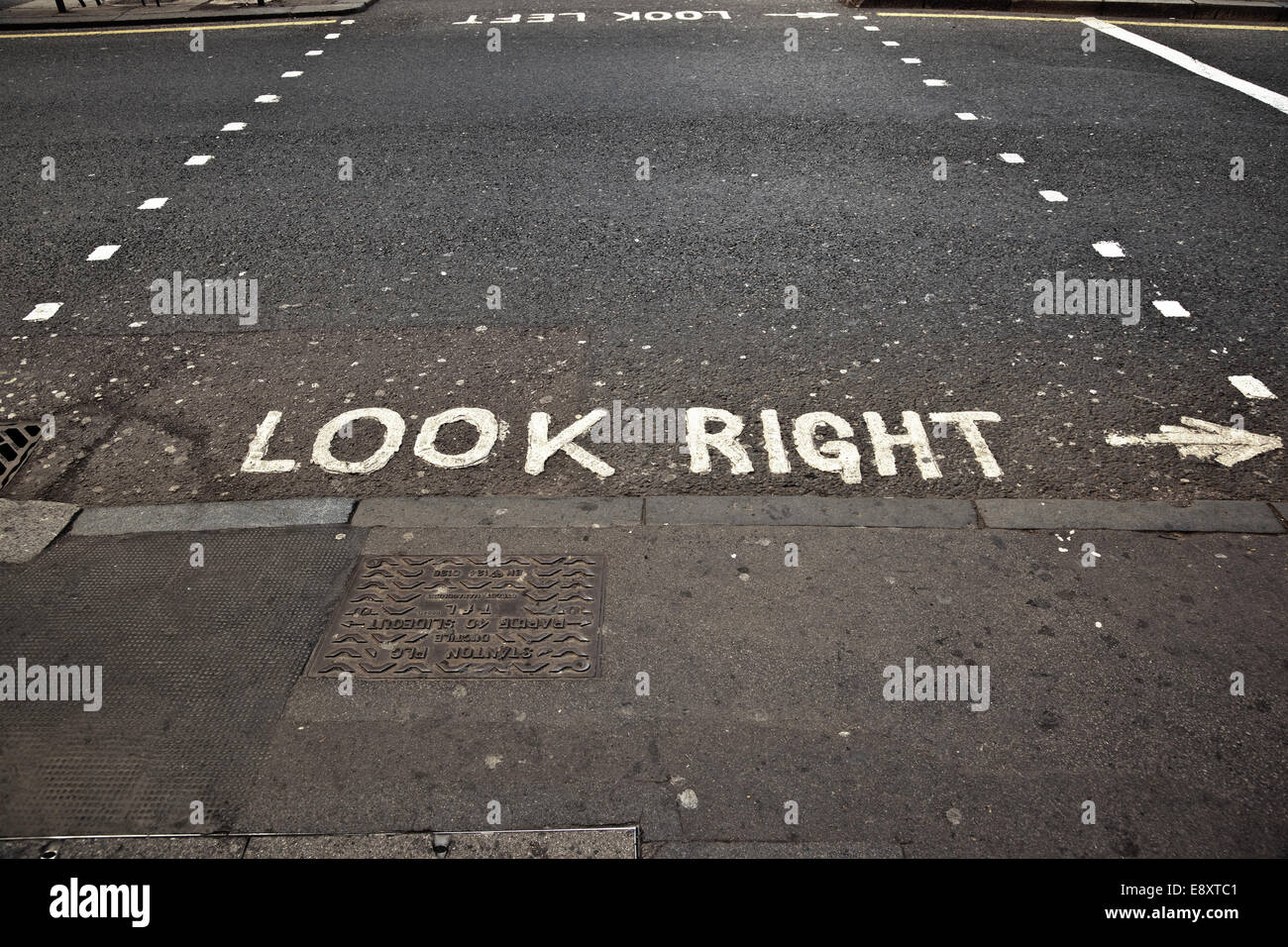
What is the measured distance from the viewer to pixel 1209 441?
5.00 metres

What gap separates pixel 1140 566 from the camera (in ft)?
13.7

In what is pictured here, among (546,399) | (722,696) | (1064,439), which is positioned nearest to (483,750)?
(722,696)

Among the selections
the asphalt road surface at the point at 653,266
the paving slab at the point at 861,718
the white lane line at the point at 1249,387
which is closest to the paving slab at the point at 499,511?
the asphalt road surface at the point at 653,266

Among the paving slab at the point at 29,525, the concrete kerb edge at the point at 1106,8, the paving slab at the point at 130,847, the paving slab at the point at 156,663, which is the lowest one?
the paving slab at the point at 130,847

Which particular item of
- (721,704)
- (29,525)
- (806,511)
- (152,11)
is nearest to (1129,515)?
(806,511)

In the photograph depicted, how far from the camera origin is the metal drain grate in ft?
16.2

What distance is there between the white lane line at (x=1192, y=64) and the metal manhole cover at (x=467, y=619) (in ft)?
32.4

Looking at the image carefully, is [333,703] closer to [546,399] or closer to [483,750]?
[483,750]

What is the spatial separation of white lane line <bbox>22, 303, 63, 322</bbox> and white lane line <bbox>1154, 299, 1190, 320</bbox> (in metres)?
7.45

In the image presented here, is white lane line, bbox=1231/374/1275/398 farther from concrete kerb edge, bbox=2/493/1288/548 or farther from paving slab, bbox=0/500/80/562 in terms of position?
paving slab, bbox=0/500/80/562

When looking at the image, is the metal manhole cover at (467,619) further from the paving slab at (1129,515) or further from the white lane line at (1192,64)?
the white lane line at (1192,64)

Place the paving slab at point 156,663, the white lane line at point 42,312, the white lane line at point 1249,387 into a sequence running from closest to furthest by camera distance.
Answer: the paving slab at point 156,663 < the white lane line at point 1249,387 < the white lane line at point 42,312

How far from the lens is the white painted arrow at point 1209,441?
16.1ft
